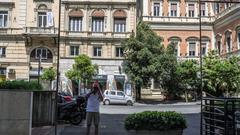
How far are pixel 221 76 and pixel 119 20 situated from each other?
1479 centimetres

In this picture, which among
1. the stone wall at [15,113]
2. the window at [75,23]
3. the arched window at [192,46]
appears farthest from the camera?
the arched window at [192,46]

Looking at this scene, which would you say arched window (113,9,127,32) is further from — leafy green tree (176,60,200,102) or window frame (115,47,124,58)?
leafy green tree (176,60,200,102)

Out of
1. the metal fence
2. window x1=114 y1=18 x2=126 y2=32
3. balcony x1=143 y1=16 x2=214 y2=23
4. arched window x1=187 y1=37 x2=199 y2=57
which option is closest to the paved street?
the metal fence

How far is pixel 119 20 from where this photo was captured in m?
47.9

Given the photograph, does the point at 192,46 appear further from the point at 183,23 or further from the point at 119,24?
the point at 119,24

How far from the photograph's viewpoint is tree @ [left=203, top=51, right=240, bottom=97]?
38.5m

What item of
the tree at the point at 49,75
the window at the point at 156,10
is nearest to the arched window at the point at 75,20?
the tree at the point at 49,75

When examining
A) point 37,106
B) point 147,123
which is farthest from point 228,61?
point 147,123

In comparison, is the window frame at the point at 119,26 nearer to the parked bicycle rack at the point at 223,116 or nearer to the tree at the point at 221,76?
the tree at the point at 221,76

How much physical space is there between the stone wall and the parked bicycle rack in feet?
16.6

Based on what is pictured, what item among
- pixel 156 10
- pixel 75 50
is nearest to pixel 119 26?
→ pixel 75 50

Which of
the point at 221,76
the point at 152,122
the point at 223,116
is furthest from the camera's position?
the point at 221,76

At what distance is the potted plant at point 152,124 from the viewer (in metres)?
9.05

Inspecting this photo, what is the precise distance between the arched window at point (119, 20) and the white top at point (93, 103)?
35.4 metres
